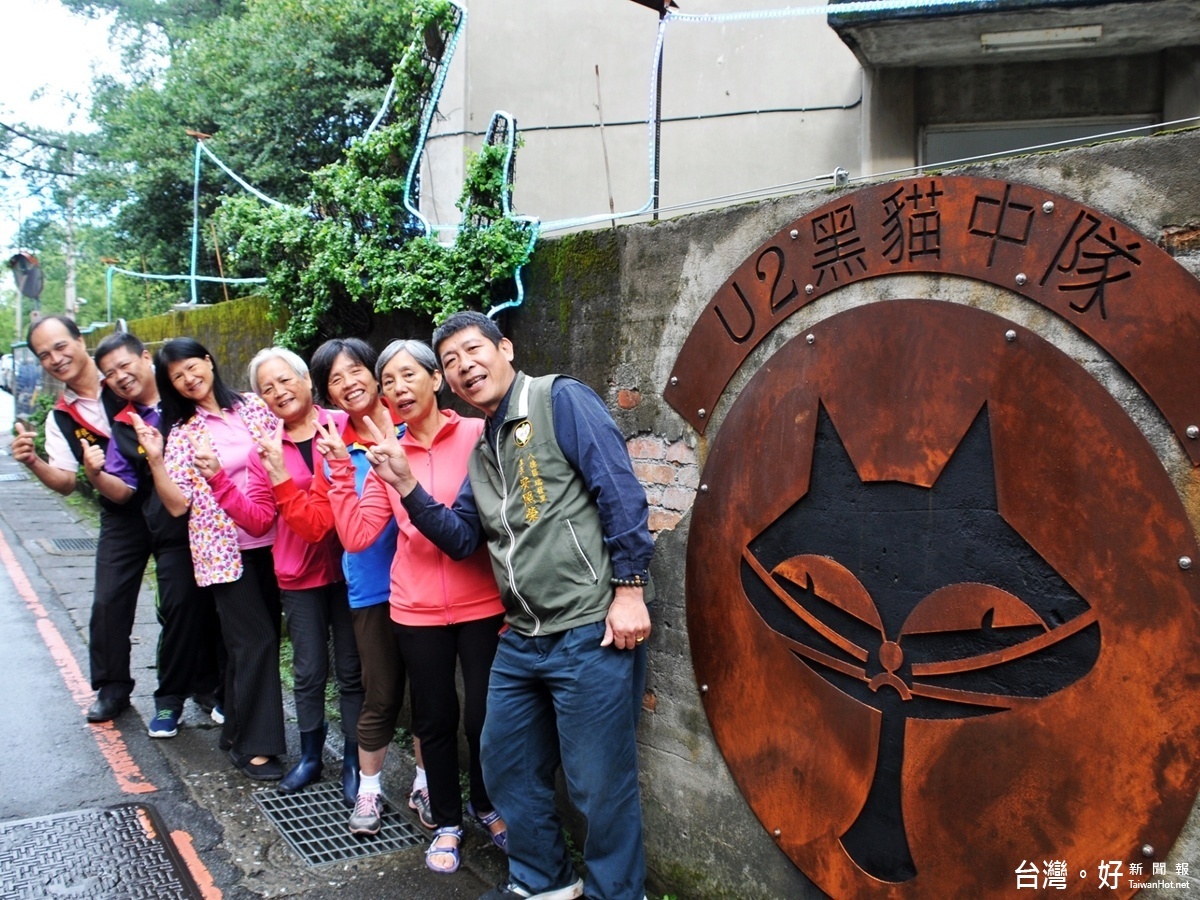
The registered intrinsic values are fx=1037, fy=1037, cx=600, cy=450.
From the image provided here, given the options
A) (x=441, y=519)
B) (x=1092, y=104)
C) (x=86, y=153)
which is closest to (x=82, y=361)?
(x=441, y=519)

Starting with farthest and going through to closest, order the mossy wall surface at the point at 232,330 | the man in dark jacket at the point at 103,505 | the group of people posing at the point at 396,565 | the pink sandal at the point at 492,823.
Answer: the mossy wall surface at the point at 232,330 → the man in dark jacket at the point at 103,505 → the pink sandal at the point at 492,823 → the group of people posing at the point at 396,565

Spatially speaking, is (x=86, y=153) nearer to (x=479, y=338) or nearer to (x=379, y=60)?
(x=379, y=60)

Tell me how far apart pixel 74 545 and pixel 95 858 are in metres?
7.04

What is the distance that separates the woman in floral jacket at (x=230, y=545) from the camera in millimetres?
4520

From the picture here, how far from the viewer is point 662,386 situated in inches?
131

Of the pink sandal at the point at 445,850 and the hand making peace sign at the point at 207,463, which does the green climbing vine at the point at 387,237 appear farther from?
the pink sandal at the point at 445,850

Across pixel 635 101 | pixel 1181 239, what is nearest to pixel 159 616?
pixel 1181 239

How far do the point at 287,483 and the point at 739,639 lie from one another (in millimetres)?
1866

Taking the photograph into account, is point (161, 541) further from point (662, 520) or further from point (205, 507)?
point (662, 520)

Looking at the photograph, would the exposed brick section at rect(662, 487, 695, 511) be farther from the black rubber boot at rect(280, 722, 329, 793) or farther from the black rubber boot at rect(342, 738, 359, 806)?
the black rubber boot at rect(280, 722, 329, 793)

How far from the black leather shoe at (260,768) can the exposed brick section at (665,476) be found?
2.25 meters

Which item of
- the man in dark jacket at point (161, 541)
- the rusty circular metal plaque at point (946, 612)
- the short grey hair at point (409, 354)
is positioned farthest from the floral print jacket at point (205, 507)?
the rusty circular metal plaque at point (946, 612)

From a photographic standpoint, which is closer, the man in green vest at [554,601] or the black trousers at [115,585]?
the man in green vest at [554,601]

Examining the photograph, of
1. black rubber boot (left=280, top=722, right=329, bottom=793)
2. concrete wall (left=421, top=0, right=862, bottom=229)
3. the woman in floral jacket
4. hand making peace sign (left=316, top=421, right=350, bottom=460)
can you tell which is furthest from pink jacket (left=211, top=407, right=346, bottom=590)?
concrete wall (left=421, top=0, right=862, bottom=229)
